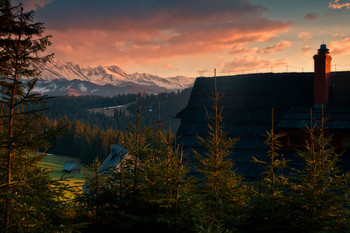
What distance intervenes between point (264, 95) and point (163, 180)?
16.5m

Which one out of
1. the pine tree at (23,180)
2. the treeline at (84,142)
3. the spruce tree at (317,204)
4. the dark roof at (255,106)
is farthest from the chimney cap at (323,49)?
the treeline at (84,142)

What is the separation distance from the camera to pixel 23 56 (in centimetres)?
761

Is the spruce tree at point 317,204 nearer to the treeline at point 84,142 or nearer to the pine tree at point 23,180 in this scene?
the pine tree at point 23,180

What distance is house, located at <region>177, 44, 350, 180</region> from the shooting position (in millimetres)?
20281

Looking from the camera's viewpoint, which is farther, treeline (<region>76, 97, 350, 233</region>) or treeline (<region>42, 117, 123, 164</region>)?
treeline (<region>42, 117, 123, 164</region>)

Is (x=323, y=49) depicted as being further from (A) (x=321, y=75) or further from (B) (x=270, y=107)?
(B) (x=270, y=107)

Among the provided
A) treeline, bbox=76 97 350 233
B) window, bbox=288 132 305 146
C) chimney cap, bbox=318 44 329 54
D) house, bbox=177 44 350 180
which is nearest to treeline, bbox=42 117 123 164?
house, bbox=177 44 350 180

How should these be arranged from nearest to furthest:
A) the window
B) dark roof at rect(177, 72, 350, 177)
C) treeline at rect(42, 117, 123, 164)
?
the window < dark roof at rect(177, 72, 350, 177) < treeline at rect(42, 117, 123, 164)

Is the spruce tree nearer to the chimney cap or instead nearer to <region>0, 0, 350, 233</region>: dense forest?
<region>0, 0, 350, 233</region>: dense forest

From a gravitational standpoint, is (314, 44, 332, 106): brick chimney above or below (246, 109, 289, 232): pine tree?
above

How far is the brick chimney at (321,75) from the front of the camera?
2136 centimetres

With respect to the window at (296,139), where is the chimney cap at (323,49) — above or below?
above

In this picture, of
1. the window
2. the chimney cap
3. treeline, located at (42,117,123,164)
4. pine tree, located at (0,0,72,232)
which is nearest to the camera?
pine tree, located at (0,0,72,232)

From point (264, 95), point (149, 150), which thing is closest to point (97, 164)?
point (149, 150)
